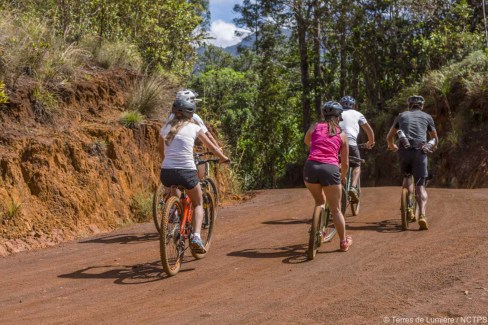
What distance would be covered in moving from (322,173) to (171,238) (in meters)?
2.07

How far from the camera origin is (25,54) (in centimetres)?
1378

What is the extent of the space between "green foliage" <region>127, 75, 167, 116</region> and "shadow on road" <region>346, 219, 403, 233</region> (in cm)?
612

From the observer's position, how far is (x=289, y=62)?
37.7m

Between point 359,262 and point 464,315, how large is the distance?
105 inches

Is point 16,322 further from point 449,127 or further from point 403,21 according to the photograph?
point 403,21

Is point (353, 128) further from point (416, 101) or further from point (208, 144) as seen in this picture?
point (208, 144)

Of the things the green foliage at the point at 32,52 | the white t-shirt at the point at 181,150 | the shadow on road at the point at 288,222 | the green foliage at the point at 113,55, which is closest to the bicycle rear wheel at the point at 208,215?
the white t-shirt at the point at 181,150

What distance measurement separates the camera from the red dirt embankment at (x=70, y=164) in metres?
11.7

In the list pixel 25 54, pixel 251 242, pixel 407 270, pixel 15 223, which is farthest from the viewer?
pixel 25 54

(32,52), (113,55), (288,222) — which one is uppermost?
(113,55)

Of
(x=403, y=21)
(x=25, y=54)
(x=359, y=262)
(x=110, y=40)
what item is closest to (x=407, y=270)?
(x=359, y=262)

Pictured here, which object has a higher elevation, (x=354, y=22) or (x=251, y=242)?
(x=354, y=22)

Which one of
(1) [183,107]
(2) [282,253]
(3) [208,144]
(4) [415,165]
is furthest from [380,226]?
(1) [183,107]

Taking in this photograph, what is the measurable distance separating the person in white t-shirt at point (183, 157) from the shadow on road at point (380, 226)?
3.58 meters
